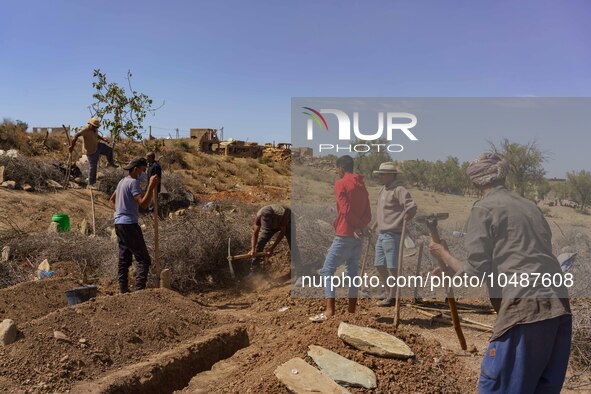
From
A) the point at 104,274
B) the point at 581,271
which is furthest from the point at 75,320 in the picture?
the point at 581,271

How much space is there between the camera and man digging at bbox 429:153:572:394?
8.16ft

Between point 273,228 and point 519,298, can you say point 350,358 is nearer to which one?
point 519,298

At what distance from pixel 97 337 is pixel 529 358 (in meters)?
3.42

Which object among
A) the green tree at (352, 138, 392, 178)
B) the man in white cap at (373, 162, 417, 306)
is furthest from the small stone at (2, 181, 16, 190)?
the man in white cap at (373, 162, 417, 306)

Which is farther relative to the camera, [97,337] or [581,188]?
[581,188]

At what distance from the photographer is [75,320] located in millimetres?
4473

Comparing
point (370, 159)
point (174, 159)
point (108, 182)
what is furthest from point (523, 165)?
point (174, 159)

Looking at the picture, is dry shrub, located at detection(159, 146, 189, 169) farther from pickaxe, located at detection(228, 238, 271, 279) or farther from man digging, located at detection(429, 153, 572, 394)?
man digging, located at detection(429, 153, 572, 394)

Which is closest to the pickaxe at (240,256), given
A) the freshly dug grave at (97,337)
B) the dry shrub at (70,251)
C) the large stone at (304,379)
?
the dry shrub at (70,251)

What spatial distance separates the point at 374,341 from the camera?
3.78 meters

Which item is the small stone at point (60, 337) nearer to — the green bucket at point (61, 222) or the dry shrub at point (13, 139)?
the green bucket at point (61, 222)

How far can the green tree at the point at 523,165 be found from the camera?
7676mm

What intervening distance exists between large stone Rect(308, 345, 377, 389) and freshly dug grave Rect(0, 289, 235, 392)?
166cm

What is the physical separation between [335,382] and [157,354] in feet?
6.15
